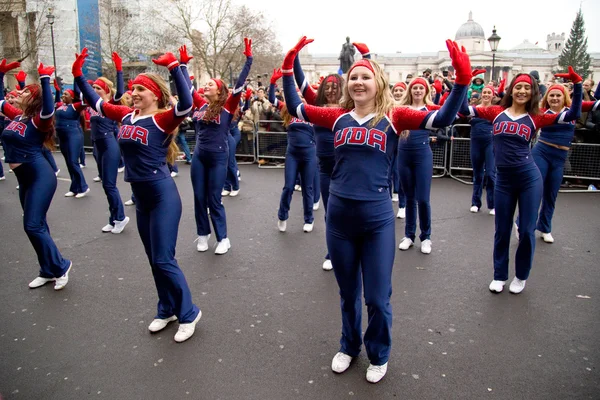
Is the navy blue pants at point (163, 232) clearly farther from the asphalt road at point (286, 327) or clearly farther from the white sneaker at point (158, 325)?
the asphalt road at point (286, 327)

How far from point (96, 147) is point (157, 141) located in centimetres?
427

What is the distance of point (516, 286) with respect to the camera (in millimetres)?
4531

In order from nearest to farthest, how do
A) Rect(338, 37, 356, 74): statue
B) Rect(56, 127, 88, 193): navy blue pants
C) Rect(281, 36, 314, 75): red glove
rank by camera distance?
Rect(281, 36, 314, 75): red glove
Rect(56, 127, 88, 193): navy blue pants
Rect(338, 37, 356, 74): statue

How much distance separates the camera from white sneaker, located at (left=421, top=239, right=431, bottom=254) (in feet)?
18.8

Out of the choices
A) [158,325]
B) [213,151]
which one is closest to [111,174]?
[213,151]

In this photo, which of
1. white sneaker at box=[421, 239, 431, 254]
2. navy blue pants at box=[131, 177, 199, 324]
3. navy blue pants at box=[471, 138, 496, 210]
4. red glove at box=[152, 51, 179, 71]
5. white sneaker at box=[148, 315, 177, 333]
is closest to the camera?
red glove at box=[152, 51, 179, 71]

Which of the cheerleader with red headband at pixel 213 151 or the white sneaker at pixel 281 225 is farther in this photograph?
the white sneaker at pixel 281 225

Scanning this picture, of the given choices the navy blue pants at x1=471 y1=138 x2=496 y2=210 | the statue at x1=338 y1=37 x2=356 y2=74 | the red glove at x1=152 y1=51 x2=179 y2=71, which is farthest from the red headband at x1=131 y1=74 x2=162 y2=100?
the statue at x1=338 y1=37 x2=356 y2=74

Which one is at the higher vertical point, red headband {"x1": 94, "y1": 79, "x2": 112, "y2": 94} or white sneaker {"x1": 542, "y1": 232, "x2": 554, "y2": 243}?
red headband {"x1": 94, "y1": 79, "x2": 112, "y2": 94}

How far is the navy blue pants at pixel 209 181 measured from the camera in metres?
5.68

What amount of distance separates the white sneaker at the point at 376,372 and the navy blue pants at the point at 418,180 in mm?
2975

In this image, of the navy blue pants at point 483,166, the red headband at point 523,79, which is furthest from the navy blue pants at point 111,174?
the navy blue pants at point 483,166

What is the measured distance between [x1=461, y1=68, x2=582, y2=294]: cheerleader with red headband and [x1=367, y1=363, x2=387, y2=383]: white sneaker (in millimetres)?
2019

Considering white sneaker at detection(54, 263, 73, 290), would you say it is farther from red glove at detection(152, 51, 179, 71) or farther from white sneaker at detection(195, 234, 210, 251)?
red glove at detection(152, 51, 179, 71)
